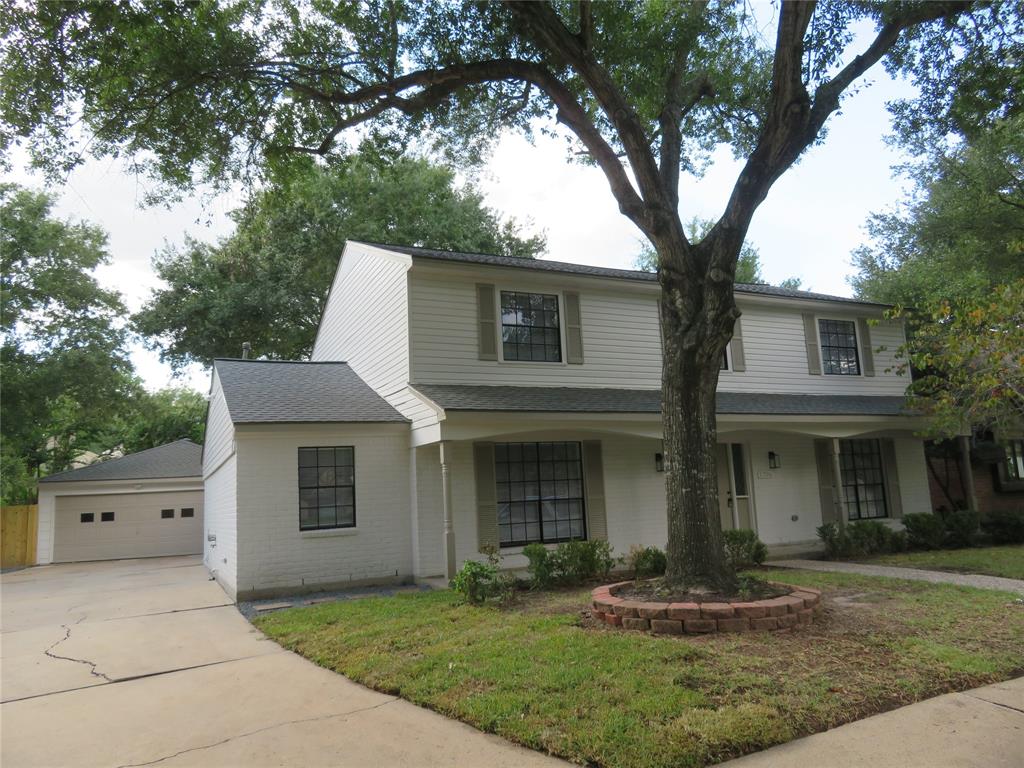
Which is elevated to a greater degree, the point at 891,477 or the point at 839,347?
the point at 839,347

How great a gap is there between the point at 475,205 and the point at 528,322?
50.4ft

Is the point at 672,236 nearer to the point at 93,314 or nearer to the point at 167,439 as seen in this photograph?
the point at 93,314

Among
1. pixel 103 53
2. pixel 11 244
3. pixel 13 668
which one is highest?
pixel 11 244

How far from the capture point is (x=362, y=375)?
532 inches

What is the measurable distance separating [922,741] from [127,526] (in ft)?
69.3

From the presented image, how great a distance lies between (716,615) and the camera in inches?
232

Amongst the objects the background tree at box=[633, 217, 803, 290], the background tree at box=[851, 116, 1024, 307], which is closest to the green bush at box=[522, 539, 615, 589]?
the background tree at box=[851, 116, 1024, 307]

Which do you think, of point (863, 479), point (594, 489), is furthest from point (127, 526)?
point (863, 479)

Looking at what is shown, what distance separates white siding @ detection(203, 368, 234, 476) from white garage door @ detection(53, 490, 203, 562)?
4.06 m

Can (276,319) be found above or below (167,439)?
above

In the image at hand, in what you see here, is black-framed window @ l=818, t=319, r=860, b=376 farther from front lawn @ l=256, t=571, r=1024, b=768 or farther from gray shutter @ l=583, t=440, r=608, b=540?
front lawn @ l=256, t=571, r=1024, b=768

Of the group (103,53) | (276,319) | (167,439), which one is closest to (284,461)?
(103,53)

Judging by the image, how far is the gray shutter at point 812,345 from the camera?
47.6 ft

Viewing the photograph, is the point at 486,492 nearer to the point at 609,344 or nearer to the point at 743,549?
the point at 609,344
